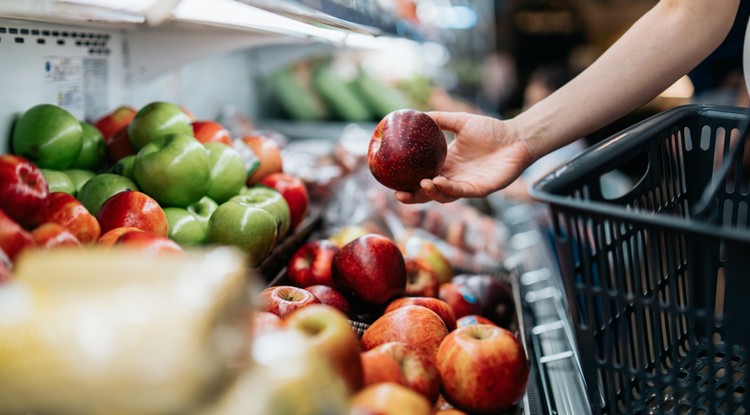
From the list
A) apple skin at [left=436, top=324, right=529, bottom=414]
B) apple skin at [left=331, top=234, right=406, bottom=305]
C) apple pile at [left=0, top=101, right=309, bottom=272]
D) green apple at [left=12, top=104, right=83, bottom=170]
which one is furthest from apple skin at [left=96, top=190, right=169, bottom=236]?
apple skin at [left=436, top=324, right=529, bottom=414]

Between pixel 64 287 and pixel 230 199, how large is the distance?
1030 millimetres

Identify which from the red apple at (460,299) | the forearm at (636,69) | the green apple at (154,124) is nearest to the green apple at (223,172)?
the green apple at (154,124)

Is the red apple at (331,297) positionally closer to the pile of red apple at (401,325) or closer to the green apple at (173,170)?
the pile of red apple at (401,325)

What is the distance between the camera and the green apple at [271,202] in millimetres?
1682

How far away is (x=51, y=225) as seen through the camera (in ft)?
3.39

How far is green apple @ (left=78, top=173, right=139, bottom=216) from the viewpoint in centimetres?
139

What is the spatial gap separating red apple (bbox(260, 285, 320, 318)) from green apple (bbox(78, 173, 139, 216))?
429 mm

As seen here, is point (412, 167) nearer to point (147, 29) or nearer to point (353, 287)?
point (353, 287)

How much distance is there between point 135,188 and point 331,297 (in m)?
0.54

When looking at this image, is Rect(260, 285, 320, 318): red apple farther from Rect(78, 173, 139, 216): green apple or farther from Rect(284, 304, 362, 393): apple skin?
Rect(78, 173, 139, 216): green apple

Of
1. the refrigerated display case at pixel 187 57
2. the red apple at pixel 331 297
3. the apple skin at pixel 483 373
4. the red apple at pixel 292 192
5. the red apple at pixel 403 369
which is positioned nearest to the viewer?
the red apple at pixel 403 369

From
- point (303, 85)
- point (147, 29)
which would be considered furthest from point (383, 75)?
point (147, 29)

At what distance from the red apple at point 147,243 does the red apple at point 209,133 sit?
74cm

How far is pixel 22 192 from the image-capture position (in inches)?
40.8
